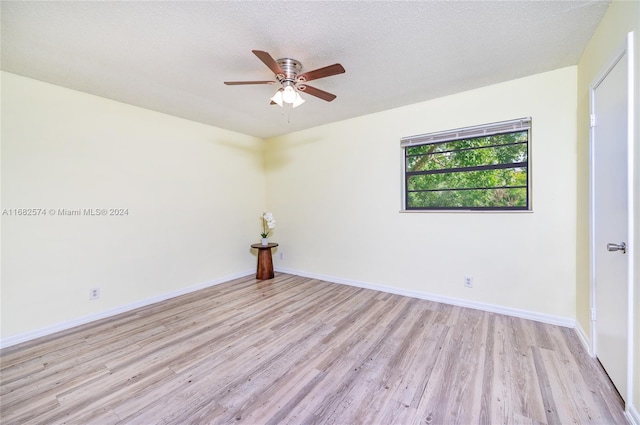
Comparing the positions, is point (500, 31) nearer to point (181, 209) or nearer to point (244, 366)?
point (244, 366)

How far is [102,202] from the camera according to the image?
290cm

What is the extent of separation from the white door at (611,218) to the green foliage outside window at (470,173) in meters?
0.77

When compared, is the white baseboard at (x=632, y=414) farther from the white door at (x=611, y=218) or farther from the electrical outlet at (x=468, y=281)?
the electrical outlet at (x=468, y=281)

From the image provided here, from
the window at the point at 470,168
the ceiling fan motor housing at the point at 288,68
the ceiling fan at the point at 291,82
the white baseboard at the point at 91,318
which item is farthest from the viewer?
the window at the point at 470,168

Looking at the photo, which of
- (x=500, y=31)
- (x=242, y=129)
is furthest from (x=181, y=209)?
(x=500, y=31)

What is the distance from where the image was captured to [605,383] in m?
1.68

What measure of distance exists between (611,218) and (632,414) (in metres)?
1.13

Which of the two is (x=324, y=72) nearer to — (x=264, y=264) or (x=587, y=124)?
(x=587, y=124)

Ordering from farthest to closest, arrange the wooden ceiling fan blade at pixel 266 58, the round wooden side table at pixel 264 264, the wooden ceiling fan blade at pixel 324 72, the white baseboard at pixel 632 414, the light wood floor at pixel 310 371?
the round wooden side table at pixel 264 264 < the wooden ceiling fan blade at pixel 324 72 < the wooden ceiling fan blade at pixel 266 58 < the light wood floor at pixel 310 371 < the white baseboard at pixel 632 414

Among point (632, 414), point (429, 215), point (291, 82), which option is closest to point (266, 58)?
point (291, 82)

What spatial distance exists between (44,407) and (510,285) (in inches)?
156

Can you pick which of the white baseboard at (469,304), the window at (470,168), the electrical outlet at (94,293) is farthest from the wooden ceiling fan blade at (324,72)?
the electrical outlet at (94,293)

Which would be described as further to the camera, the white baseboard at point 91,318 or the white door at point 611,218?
the white baseboard at point 91,318

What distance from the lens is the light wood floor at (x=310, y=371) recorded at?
4.93ft
